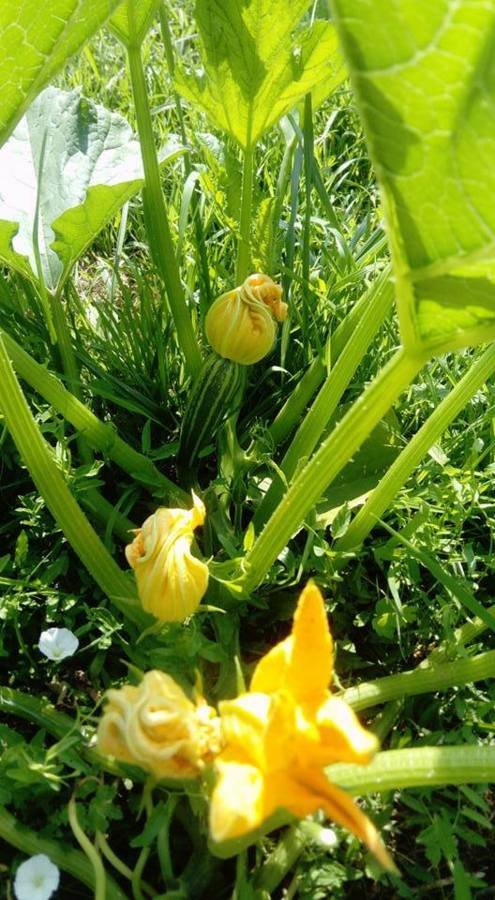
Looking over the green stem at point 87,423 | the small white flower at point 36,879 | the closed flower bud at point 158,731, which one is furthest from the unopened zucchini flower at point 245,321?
the small white flower at point 36,879

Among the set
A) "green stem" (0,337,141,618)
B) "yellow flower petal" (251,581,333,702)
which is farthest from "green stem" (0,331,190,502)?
"yellow flower petal" (251,581,333,702)

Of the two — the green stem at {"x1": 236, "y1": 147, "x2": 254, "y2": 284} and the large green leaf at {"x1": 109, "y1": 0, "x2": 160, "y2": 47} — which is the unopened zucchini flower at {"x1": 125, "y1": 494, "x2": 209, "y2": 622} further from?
the large green leaf at {"x1": 109, "y1": 0, "x2": 160, "y2": 47}

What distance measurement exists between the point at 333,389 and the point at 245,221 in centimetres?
35

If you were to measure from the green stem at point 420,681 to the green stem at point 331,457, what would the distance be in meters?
0.22

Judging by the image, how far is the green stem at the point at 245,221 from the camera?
1557 millimetres

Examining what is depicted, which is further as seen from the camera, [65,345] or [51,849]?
[65,345]

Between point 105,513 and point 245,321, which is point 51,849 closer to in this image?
point 105,513

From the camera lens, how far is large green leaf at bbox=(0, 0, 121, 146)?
42.1 inches

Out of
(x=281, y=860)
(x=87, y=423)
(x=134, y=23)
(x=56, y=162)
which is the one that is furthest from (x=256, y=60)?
(x=281, y=860)

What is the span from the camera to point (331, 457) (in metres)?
1.15

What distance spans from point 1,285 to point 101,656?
746mm

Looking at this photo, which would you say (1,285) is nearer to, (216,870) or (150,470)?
(150,470)

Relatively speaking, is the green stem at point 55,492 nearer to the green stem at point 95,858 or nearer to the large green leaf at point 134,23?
the green stem at point 95,858

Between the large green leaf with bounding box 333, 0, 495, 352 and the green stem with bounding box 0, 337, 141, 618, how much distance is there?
1.68 feet
